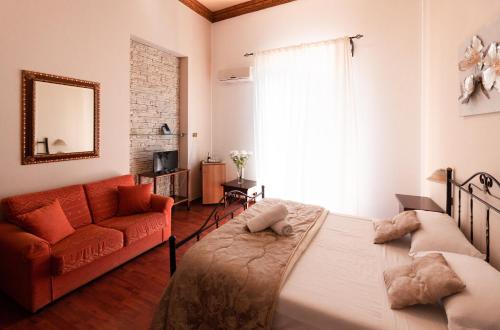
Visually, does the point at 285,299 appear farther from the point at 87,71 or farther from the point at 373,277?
the point at 87,71

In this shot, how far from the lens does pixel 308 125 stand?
410 centimetres

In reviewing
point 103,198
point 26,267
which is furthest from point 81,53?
point 26,267

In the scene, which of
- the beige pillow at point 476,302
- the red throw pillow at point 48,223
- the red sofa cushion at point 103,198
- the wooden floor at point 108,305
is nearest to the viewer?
the beige pillow at point 476,302

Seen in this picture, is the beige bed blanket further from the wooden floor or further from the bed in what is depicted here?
the wooden floor

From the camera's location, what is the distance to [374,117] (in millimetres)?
3752

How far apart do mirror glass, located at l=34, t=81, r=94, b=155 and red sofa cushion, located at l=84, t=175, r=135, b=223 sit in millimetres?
484

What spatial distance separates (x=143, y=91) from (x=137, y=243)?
2424 mm

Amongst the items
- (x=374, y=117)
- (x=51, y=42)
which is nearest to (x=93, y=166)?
(x=51, y=42)

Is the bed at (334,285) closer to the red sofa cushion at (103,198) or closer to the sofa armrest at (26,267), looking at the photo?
the sofa armrest at (26,267)

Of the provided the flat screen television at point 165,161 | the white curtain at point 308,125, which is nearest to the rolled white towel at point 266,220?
the white curtain at point 308,125

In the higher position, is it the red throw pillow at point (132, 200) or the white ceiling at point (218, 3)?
the white ceiling at point (218, 3)

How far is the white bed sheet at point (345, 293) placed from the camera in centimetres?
119

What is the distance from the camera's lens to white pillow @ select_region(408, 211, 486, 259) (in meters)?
1.61

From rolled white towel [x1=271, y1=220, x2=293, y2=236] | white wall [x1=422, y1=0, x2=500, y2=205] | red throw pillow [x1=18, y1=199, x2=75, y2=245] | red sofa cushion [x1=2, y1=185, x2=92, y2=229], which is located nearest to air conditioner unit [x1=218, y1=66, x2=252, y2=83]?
white wall [x1=422, y1=0, x2=500, y2=205]
